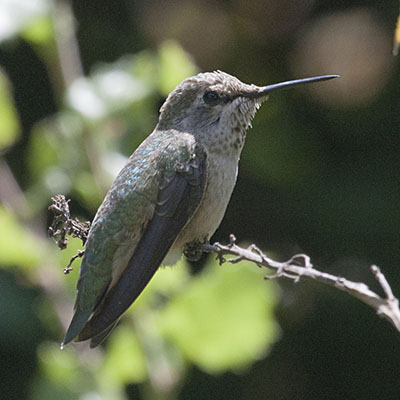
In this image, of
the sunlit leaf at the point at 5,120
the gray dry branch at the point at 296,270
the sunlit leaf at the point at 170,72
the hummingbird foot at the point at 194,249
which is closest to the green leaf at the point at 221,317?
the hummingbird foot at the point at 194,249

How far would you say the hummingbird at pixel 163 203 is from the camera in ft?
8.66

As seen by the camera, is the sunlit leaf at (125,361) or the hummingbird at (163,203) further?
the sunlit leaf at (125,361)

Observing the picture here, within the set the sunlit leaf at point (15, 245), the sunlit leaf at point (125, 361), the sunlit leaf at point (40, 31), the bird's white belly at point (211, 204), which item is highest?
the sunlit leaf at point (40, 31)

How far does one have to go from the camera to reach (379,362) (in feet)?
16.5

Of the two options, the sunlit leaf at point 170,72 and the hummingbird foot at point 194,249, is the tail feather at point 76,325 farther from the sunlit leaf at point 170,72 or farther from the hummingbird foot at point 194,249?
the sunlit leaf at point 170,72

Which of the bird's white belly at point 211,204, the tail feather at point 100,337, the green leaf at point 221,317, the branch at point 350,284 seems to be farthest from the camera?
the green leaf at point 221,317

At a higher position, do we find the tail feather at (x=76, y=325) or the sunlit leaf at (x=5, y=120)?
the sunlit leaf at (x=5, y=120)

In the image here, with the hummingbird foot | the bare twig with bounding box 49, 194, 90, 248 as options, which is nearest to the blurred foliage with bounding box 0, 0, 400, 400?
the hummingbird foot

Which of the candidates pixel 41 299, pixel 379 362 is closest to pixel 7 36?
pixel 41 299

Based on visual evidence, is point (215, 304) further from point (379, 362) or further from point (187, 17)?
point (187, 17)

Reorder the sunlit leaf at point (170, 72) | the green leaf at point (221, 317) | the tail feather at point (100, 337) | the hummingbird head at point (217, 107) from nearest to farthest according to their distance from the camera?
the tail feather at point (100, 337) < the hummingbird head at point (217, 107) < the green leaf at point (221, 317) < the sunlit leaf at point (170, 72)

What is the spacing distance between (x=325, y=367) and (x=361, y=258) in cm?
76

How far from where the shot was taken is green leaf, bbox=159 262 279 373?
327 cm

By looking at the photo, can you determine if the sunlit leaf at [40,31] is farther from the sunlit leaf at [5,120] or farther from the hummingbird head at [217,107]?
the hummingbird head at [217,107]
